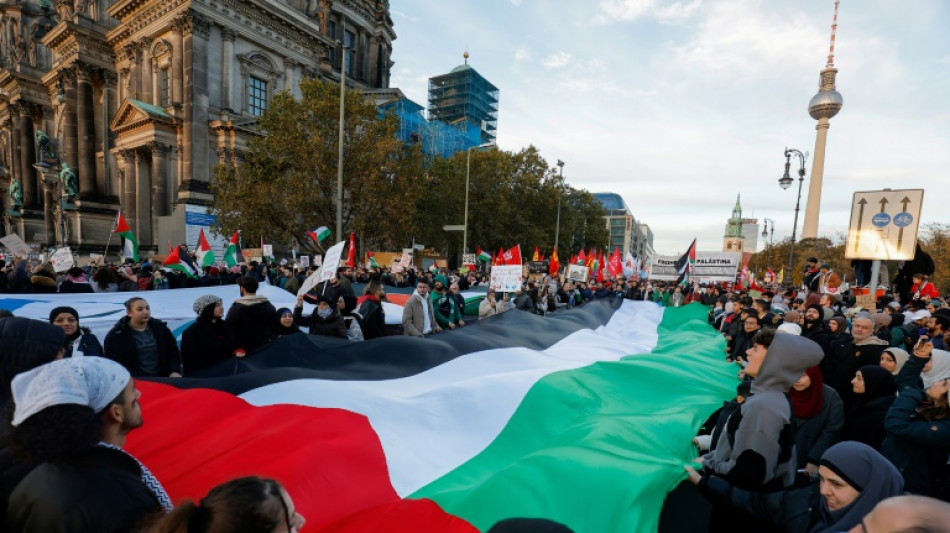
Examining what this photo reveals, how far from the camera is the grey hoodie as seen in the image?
8.31 ft

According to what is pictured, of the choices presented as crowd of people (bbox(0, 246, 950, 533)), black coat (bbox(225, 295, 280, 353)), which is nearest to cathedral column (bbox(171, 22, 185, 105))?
black coat (bbox(225, 295, 280, 353))

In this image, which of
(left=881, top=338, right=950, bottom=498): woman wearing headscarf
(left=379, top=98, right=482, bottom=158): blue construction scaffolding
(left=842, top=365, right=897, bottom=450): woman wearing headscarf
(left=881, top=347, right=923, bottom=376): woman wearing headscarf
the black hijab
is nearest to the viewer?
the black hijab

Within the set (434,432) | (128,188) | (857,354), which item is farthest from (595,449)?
(128,188)

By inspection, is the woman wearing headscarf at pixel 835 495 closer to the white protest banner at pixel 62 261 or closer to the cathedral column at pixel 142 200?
the white protest banner at pixel 62 261

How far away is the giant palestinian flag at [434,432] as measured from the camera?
2.57 metres

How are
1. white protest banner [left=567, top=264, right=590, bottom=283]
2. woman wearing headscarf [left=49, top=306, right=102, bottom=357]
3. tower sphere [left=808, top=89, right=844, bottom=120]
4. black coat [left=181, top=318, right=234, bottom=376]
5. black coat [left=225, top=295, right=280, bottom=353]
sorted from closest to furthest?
1. woman wearing headscarf [left=49, top=306, right=102, bottom=357]
2. black coat [left=181, top=318, right=234, bottom=376]
3. black coat [left=225, top=295, right=280, bottom=353]
4. white protest banner [left=567, top=264, right=590, bottom=283]
5. tower sphere [left=808, top=89, right=844, bottom=120]

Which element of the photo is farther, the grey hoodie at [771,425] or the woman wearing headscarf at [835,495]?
the grey hoodie at [771,425]

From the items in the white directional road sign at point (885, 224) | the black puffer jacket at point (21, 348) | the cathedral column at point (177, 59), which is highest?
the cathedral column at point (177, 59)

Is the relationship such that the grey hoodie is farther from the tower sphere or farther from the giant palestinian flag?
the tower sphere

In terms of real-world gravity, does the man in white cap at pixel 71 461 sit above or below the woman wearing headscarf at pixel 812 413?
above

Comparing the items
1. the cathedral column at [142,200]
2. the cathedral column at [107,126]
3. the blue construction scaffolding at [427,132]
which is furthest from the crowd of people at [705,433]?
the cathedral column at [107,126]

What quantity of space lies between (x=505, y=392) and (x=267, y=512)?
311 cm

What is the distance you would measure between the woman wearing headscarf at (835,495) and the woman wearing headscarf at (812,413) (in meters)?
1.21

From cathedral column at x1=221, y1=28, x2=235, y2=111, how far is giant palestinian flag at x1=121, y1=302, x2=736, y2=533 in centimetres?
2962
